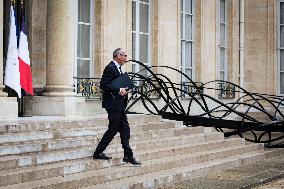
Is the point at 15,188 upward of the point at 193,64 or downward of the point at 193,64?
downward

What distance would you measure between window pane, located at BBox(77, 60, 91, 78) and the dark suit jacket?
17.1 feet

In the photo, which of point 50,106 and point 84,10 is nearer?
point 50,106

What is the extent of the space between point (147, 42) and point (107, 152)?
6.99 m

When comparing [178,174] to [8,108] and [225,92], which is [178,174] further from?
[225,92]

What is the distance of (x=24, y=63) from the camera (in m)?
11.8

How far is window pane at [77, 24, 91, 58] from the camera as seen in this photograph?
551 inches

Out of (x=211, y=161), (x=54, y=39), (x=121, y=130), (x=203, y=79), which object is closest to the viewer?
(x=121, y=130)

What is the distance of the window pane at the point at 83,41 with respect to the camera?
1400cm

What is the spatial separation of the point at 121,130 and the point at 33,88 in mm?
4335

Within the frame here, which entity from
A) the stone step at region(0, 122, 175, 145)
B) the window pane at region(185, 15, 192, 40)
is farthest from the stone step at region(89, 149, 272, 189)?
the window pane at region(185, 15, 192, 40)

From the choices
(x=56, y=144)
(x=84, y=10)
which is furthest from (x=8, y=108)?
(x=84, y=10)

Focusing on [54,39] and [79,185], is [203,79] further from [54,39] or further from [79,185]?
[79,185]

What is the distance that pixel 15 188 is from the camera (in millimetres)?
7145

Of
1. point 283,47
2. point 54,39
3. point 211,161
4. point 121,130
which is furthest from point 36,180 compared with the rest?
point 283,47
